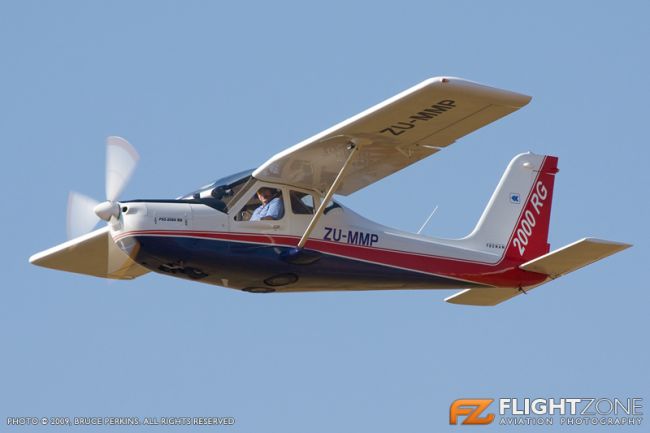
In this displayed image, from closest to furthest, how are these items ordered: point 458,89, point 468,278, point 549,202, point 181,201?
point 458,89 < point 181,201 < point 468,278 < point 549,202

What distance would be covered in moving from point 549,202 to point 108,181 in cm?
777

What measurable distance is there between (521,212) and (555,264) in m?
1.70

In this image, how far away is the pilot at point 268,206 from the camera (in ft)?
65.2

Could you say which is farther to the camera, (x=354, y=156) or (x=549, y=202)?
(x=549, y=202)

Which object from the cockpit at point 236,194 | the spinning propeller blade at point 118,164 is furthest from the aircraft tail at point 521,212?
the spinning propeller blade at point 118,164

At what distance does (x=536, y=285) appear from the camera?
22.0 meters

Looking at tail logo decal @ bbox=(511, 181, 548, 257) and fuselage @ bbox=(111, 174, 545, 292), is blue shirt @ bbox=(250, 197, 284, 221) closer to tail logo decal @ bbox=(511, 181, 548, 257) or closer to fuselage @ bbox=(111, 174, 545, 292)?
fuselage @ bbox=(111, 174, 545, 292)

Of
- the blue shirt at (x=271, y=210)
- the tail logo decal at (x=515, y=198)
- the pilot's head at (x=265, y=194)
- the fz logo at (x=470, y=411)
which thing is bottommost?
the fz logo at (x=470, y=411)

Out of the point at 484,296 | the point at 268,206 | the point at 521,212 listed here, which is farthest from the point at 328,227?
the point at 521,212

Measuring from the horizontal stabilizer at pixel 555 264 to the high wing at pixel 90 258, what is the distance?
18.0 feet

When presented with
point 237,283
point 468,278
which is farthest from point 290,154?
point 468,278

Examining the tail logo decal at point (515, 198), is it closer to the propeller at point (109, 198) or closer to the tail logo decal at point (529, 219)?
the tail logo decal at point (529, 219)

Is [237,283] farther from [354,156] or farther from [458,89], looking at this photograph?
[458,89]

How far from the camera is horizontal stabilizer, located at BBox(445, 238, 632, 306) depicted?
20.3 m
